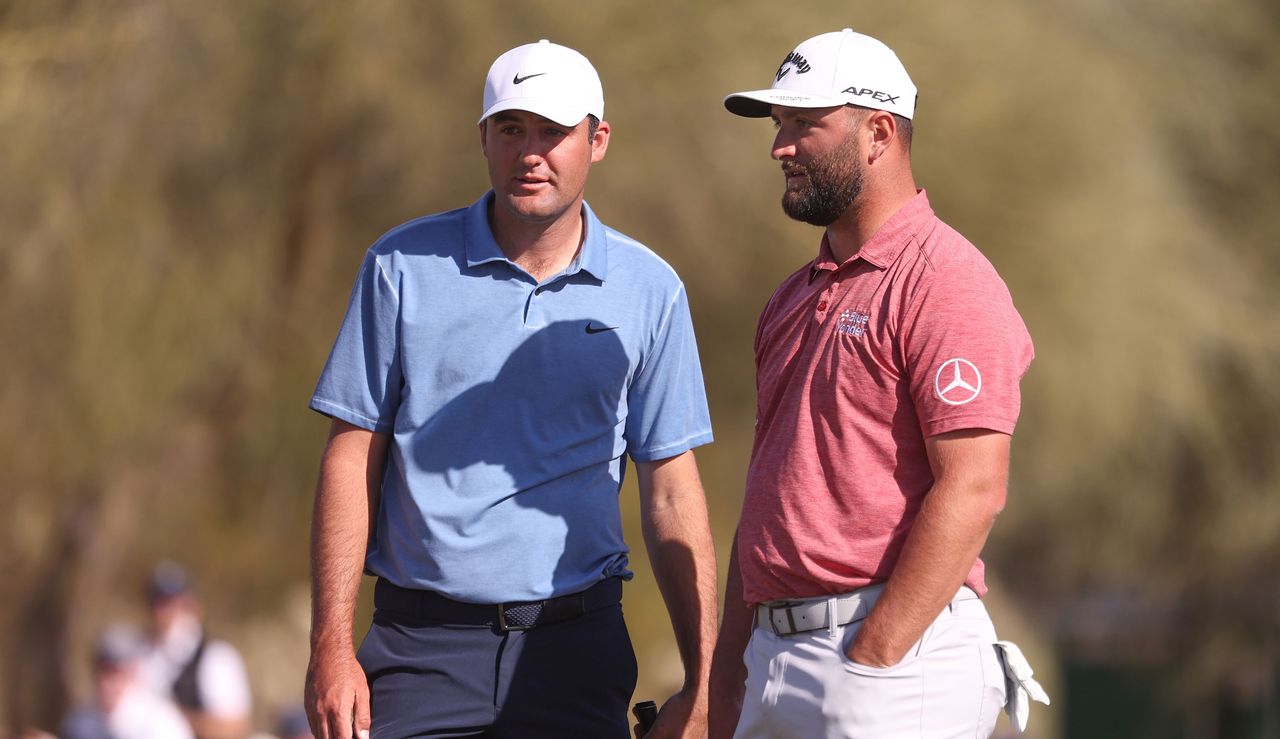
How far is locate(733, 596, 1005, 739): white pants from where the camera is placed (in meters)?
3.60

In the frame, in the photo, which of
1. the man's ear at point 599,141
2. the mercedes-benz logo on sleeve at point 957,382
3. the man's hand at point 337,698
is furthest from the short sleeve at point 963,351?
the man's hand at point 337,698

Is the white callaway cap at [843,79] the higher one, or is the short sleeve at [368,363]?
the white callaway cap at [843,79]

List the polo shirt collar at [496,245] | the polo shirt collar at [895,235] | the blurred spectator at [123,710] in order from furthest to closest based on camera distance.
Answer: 1. the blurred spectator at [123,710]
2. the polo shirt collar at [496,245]
3. the polo shirt collar at [895,235]

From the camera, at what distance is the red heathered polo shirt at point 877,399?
3582mm

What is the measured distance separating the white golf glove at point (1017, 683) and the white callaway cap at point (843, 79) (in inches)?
46.8

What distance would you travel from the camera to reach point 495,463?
4.21m

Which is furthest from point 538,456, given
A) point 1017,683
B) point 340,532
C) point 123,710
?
point 123,710

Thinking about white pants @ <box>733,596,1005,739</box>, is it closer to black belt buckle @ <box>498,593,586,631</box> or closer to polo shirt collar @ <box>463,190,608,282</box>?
black belt buckle @ <box>498,593,586,631</box>

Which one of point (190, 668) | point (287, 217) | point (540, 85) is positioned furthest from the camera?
→ point (287, 217)

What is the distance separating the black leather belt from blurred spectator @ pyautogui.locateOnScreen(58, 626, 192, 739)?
472 cm

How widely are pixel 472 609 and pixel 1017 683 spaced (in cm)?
129

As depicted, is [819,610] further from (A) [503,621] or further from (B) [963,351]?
(A) [503,621]

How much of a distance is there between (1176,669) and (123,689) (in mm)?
17718

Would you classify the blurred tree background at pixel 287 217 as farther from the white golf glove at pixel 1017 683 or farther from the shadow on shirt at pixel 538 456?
the white golf glove at pixel 1017 683
